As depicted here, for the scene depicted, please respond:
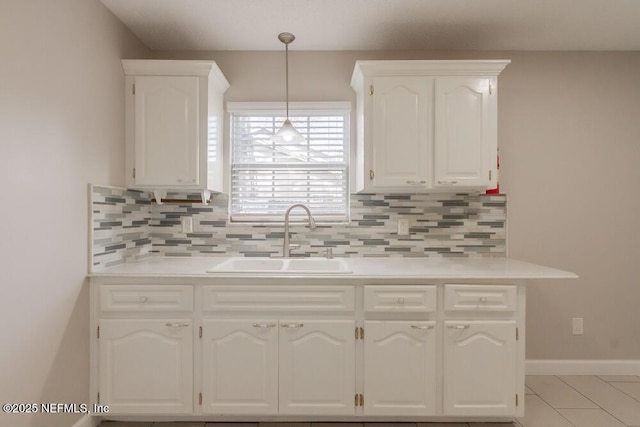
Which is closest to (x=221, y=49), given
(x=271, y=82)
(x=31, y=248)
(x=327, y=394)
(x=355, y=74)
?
(x=271, y=82)

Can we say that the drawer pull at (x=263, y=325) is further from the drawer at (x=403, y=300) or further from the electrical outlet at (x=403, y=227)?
the electrical outlet at (x=403, y=227)

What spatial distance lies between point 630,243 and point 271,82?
290 centimetres

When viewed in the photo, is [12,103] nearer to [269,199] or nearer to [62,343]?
[62,343]

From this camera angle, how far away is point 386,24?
233cm

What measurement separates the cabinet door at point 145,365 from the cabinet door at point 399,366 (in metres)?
0.98

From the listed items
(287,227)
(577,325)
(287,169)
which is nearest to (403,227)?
(287,227)

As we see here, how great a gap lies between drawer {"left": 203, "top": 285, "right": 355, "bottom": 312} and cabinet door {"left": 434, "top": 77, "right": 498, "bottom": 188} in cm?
103

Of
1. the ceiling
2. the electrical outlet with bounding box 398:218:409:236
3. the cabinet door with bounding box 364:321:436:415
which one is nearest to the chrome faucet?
the electrical outlet with bounding box 398:218:409:236

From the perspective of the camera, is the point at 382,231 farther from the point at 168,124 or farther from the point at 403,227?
the point at 168,124

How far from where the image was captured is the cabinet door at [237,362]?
198 centimetres

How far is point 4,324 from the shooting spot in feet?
4.84

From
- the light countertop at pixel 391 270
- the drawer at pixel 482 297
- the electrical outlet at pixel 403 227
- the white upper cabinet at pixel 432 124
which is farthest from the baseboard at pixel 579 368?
the white upper cabinet at pixel 432 124

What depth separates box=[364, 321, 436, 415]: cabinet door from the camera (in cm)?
198

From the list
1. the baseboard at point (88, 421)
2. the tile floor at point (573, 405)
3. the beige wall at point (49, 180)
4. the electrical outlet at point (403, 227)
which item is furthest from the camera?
the electrical outlet at point (403, 227)
